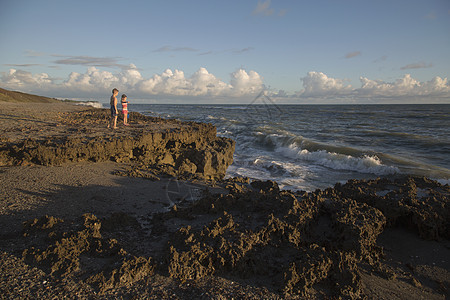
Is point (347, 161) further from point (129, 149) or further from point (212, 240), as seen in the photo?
point (212, 240)

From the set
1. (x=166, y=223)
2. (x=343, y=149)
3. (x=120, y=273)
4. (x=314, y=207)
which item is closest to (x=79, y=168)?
(x=166, y=223)

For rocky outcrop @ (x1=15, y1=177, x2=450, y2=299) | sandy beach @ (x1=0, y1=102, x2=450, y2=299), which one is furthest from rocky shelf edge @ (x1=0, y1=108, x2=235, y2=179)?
rocky outcrop @ (x1=15, y1=177, x2=450, y2=299)

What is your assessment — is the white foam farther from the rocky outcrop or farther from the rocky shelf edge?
the rocky outcrop

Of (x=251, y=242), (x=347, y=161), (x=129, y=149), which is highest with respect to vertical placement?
(x=129, y=149)

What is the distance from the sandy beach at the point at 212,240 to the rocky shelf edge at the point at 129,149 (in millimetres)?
424

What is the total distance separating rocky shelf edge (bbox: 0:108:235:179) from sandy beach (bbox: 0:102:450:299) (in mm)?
424

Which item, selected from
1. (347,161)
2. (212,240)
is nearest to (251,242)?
(212,240)

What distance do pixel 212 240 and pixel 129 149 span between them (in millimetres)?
5672

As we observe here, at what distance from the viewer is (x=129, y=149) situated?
7.96 meters

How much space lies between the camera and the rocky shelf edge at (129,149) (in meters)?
6.23

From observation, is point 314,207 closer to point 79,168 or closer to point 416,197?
point 416,197

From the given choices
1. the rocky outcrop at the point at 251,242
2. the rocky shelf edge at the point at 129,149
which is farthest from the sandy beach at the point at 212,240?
the rocky shelf edge at the point at 129,149

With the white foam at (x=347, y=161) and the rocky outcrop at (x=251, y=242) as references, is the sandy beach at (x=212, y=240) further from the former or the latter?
the white foam at (x=347, y=161)

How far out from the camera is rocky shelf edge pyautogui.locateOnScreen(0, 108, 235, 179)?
6.23m
